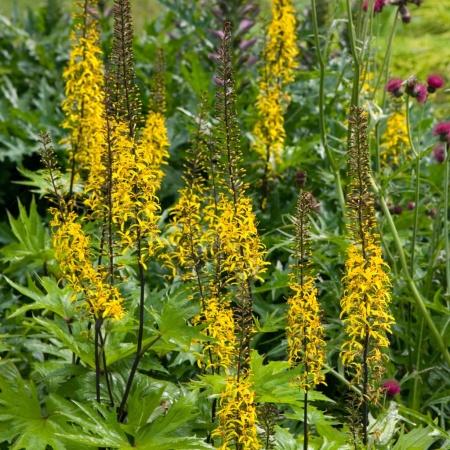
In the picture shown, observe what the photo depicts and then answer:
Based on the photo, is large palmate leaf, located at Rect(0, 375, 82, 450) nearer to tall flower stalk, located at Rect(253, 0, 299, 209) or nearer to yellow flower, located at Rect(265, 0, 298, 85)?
tall flower stalk, located at Rect(253, 0, 299, 209)

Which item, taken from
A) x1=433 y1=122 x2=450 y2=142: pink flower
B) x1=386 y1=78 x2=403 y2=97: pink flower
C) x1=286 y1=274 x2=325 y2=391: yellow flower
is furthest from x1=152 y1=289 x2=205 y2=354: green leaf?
x1=386 y1=78 x2=403 y2=97: pink flower

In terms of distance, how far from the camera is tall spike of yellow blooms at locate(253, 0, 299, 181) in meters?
4.28

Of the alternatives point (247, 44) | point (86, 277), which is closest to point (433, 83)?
point (86, 277)

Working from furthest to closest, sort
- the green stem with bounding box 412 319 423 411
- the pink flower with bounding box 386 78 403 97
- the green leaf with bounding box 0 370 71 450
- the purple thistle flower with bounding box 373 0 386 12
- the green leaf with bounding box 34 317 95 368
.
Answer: the purple thistle flower with bounding box 373 0 386 12 → the pink flower with bounding box 386 78 403 97 → the green stem with bounding box 412 319 423 411 → the green leaf with bounding box 34 317 95 368 → the green leaf with bounding box 0 370 71 450

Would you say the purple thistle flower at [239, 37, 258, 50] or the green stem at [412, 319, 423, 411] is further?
the purple thistle flower at [239, 37, 258, 50]

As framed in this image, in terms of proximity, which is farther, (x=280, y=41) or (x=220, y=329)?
Answer: (x=280, y=41)

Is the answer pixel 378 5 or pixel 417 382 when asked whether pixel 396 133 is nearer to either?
pixel 378 5

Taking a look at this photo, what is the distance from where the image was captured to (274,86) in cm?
445

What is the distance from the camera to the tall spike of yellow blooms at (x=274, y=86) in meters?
4.28

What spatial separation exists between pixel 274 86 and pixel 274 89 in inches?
3.7

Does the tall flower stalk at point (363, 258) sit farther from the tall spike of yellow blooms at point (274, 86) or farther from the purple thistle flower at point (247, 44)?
the purple thistle flower at point (247, 44)

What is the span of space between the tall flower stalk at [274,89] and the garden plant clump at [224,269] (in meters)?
0.01

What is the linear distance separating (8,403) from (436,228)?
2.01 meters

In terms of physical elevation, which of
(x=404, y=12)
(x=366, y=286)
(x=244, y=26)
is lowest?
(x=366, y=286)
